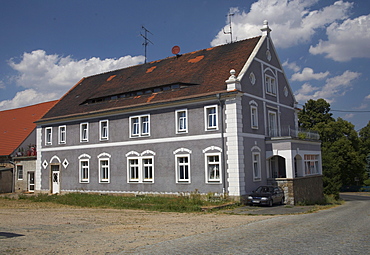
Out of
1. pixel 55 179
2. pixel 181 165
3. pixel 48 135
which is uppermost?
pixel 48 135

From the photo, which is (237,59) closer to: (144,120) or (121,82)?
(144,120)

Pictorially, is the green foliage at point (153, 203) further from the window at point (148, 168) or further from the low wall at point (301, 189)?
the low wall at point (301, 189)

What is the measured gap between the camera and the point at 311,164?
2877cm

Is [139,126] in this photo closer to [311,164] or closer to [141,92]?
[141,92]

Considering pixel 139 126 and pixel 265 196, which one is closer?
pixel 265 196

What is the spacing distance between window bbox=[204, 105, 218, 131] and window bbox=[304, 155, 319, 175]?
310 inches

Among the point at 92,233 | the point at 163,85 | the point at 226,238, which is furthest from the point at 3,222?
the point at 163,85

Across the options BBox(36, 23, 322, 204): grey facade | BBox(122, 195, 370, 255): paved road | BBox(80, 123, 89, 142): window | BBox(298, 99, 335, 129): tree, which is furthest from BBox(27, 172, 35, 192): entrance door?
BBox(298, 99, 335, 129): tree

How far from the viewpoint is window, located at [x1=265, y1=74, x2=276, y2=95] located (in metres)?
28.5

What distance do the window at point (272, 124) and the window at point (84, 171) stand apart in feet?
48.8

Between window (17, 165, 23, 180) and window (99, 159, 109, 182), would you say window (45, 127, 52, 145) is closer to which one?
window (17, 165, 23, 180)

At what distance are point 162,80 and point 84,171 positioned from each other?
1015cm

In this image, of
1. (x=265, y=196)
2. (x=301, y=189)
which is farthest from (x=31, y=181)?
(x=301, y=189)

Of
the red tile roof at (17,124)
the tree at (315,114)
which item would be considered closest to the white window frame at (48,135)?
the red tile roof at (17,124)
